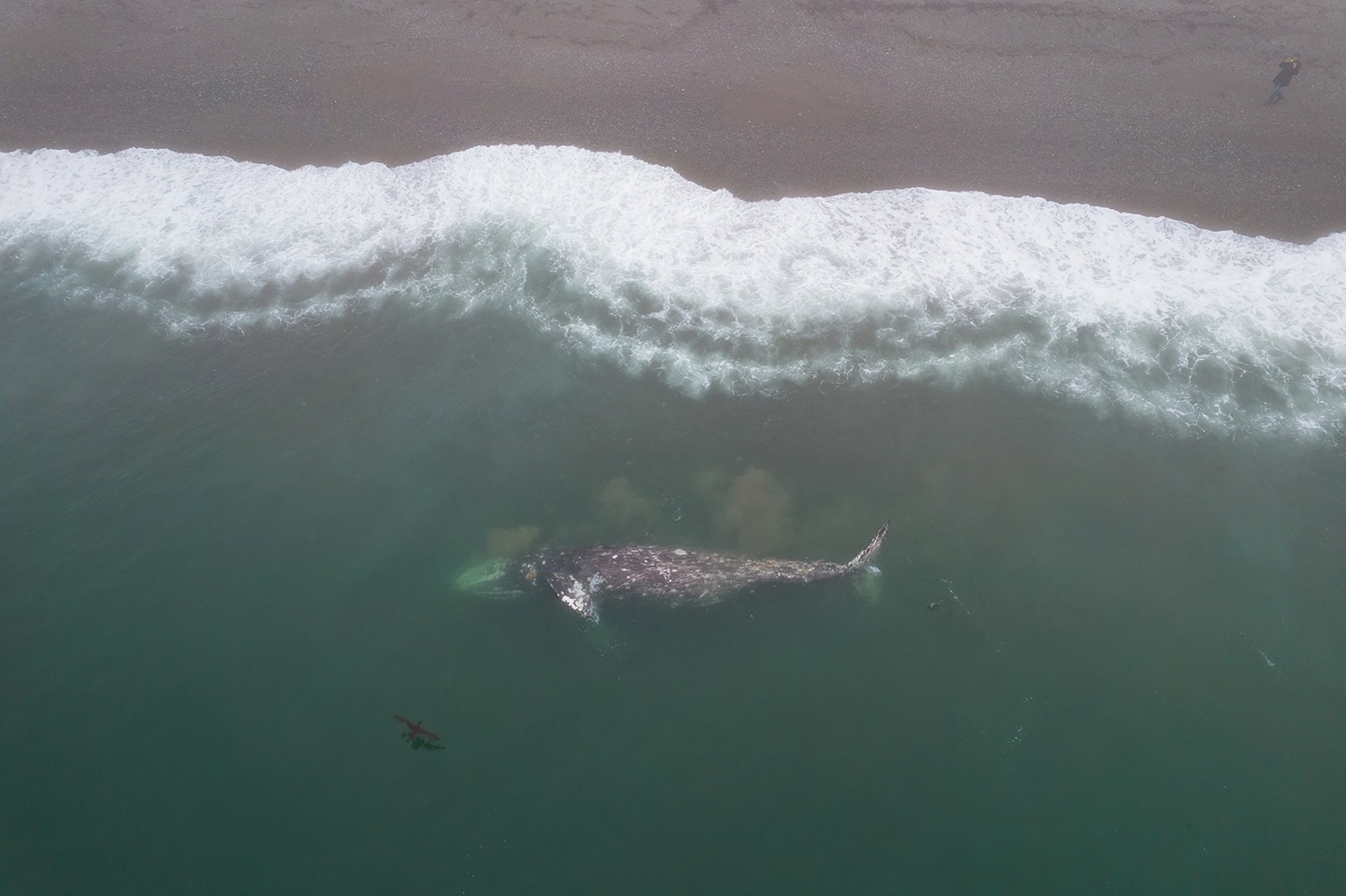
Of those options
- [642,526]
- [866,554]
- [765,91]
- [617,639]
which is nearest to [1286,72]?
[765,91]

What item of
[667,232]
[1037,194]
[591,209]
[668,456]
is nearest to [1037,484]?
[668,456]

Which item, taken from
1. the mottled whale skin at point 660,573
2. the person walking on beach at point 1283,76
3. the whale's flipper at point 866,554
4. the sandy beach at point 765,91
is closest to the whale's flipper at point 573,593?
the mottled whale skin at point 660,573

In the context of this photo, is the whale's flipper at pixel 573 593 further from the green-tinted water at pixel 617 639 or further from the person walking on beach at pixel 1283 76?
the person walking on beach at pixel 1283 76

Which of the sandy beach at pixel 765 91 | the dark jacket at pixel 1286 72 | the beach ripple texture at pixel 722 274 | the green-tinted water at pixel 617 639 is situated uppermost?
the dark jacket at pixel 1286 72

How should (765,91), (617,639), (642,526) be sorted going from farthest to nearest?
(765,91) → (642,526) → (617,639)

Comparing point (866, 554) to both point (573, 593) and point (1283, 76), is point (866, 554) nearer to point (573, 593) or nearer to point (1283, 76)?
point (573, 593)

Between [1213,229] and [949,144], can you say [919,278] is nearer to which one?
[949,144]

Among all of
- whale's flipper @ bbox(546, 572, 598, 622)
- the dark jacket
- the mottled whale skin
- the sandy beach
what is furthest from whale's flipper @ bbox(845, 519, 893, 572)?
the dark jacket
